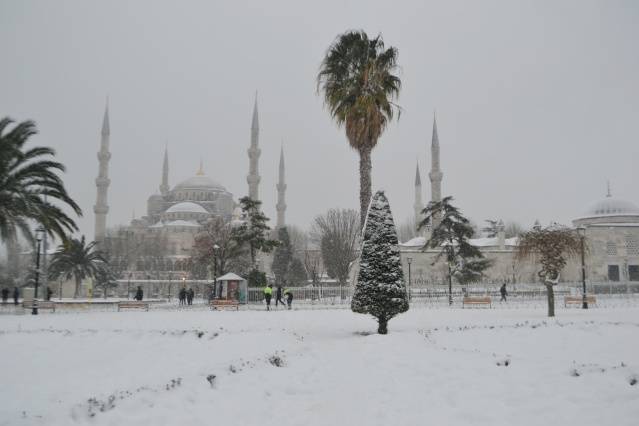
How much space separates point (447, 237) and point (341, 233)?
45.5ft

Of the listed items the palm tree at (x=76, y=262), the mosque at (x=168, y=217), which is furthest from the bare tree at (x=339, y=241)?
the palm tree at (x=76, y=262)

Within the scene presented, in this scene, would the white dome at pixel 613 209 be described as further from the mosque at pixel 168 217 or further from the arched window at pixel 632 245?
the mosque at pixel 168 217

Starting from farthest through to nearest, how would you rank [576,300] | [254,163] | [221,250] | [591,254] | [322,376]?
[254,163], [591,254], [221,250], [576,300], [322,376]

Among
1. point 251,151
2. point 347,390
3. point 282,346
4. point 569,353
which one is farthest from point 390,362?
point 251,151

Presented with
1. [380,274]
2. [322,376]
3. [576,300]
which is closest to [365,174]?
[380,274]

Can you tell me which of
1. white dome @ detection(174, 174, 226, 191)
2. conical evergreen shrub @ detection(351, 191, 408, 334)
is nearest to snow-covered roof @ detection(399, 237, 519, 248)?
conical evergreen shrub @ detection(351, 191, 408, 334)

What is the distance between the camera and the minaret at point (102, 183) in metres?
57.1

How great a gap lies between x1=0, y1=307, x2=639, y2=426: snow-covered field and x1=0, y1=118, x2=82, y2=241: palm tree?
5275 mm

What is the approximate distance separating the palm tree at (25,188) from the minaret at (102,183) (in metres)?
40.8

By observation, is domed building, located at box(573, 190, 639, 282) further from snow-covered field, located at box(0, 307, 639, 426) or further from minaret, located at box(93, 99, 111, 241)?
minaret, located at box(93, 99, 111, 241)

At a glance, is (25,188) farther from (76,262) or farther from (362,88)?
(76,262)

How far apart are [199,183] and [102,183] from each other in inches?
1257

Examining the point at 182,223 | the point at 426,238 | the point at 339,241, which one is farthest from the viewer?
the point at 182,223

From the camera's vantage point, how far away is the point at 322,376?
8.50m
